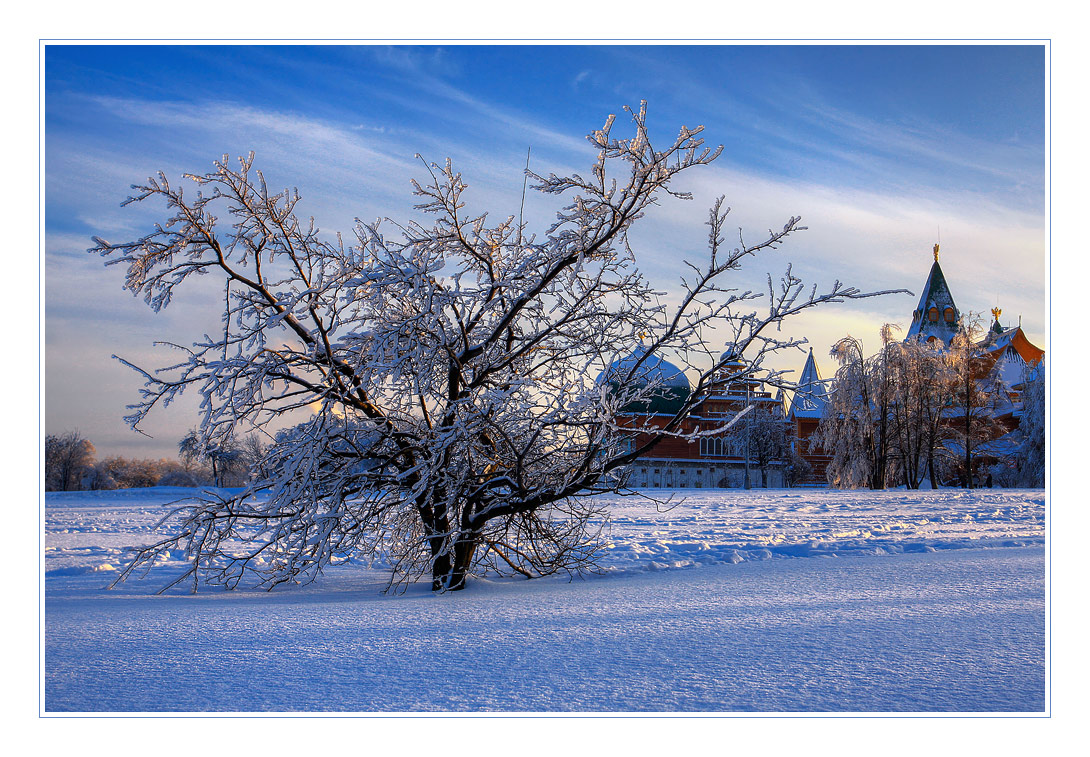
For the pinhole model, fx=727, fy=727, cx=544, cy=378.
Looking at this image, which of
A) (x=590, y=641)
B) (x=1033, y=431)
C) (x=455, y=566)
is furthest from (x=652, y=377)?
(x=1033, y=431)

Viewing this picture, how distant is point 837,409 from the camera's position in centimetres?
2895

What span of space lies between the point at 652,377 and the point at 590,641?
2.94m

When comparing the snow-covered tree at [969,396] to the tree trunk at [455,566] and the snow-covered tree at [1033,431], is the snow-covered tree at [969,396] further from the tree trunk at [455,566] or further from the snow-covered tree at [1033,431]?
the tree trunk at [455,566]

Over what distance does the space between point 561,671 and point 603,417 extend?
72.1 inches

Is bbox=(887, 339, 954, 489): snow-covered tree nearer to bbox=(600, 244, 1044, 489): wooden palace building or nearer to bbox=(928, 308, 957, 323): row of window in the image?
A: bbox=(600, 244, 1044, 489): wooden palace building

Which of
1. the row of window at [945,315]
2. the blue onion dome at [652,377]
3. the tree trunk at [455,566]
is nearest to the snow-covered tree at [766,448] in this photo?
the row of window at [945,315]

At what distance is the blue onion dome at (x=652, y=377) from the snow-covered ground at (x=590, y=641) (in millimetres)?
1468

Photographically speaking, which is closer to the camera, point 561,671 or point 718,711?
point 718,711

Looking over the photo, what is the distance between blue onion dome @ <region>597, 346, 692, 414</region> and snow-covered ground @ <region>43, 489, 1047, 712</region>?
1.47m

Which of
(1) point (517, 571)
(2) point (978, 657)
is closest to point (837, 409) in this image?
(1) point (517, 571)

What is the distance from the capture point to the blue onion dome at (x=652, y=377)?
574 cm

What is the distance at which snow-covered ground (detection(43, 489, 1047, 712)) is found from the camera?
272cm

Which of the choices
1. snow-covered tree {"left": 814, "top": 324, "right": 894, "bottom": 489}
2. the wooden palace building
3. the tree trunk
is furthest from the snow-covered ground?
the wooden palace building

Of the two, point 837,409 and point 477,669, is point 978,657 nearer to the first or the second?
point 477,669
